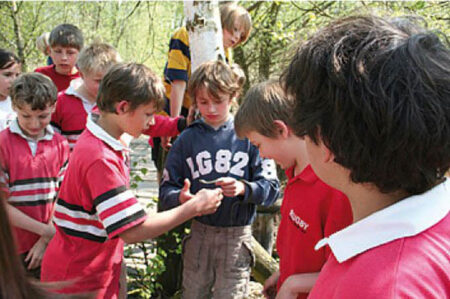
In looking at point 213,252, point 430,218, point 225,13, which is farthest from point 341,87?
point 225,13

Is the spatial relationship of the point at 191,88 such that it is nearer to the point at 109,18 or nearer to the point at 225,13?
the point at 225,13

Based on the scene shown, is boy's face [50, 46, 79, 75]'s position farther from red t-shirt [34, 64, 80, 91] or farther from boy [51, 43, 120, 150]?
boy [51, 43, 120, 150]

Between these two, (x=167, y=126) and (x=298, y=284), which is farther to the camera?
(x=167, y=126)

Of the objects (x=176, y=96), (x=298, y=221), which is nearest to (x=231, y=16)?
(x=176, y=96)

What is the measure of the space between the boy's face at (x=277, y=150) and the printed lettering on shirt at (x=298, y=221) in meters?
0.28

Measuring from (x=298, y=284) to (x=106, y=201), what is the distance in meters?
0.94

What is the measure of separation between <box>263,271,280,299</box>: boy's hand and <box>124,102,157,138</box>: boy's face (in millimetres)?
1055

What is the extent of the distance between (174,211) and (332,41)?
1432 millimetres

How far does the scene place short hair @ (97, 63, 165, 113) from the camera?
2.26 m

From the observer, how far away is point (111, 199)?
6.49 feet

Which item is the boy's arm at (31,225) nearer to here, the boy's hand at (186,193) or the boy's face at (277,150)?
the boy's hand at (186,193)

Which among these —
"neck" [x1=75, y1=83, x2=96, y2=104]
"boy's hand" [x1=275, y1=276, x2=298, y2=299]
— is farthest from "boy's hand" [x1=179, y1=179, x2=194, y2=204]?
"neck" [x1=75, y1=83, x2=96, y2=104]

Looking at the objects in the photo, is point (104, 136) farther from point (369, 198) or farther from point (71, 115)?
point (369, 198)

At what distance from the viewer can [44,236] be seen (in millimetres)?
2537
